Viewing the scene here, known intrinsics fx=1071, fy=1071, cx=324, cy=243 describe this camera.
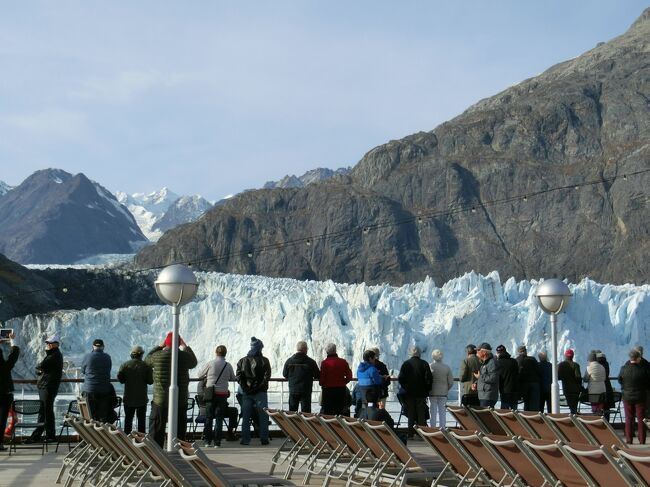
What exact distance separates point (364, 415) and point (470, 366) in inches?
89.7

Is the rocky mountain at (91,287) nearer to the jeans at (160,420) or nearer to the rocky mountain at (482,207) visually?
the rocky mountain at (482,207)

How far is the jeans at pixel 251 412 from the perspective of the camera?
13.0 meters

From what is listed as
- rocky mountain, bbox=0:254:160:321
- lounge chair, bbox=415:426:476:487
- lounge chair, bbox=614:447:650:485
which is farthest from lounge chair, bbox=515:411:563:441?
rocky mountain, bbox=0:254:160:321

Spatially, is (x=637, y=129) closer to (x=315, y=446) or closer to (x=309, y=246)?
(x=309, y=246)

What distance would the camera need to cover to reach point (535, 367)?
14070 mm

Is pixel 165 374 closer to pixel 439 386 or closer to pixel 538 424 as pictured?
pixel 439 386

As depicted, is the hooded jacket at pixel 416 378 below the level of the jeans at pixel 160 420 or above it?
above

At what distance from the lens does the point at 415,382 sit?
1300 cm

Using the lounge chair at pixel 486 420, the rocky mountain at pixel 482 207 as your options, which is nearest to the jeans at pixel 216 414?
the lounge chair at pixel 486 420

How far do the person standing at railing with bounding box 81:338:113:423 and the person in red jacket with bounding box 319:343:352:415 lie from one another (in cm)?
253

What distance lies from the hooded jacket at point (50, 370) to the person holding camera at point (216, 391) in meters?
1.76

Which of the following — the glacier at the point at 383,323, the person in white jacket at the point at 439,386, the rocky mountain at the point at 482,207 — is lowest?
the person in white jacket at the point at 439,386

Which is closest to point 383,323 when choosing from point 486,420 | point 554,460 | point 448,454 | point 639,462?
point 486,420

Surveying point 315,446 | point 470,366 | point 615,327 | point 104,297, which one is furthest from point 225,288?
point 315,446
